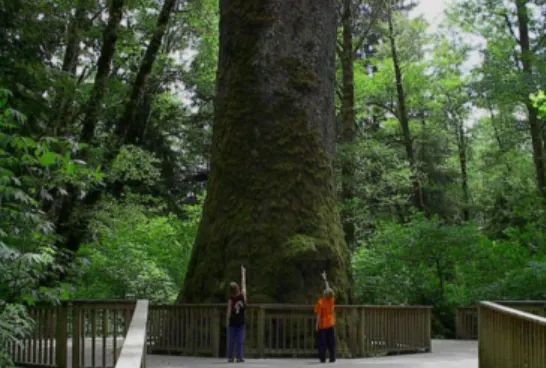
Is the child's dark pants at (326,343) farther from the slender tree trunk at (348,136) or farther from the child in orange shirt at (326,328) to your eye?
the slender tree trunk at (348,136)

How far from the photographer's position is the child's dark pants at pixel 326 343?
12609mm

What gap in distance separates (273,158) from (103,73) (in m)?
6.19

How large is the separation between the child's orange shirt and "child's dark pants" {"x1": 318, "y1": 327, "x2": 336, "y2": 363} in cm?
8

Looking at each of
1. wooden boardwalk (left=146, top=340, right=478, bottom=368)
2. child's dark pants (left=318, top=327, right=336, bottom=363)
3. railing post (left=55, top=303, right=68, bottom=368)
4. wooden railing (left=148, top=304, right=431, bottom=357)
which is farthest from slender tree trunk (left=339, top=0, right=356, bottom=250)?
railing post (left=55, top=303, right=68, bottom=368)

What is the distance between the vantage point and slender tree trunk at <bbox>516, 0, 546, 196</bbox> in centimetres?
2778

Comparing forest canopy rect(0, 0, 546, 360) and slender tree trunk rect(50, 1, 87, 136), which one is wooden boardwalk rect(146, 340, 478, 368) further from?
slender tree trunk rect(50, 1, 87, 136)

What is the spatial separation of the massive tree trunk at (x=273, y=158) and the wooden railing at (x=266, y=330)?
106cm

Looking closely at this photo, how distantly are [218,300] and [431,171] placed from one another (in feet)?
83.2

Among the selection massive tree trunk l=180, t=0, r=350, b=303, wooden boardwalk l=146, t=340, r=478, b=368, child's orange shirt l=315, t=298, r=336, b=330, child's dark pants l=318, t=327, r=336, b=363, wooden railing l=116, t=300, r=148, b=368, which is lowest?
wooden boardwalk l=146, t=340, r=478, b=368

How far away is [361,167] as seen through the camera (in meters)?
25.6

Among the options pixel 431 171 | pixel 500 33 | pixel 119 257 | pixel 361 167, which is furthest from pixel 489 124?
pixel 119 257

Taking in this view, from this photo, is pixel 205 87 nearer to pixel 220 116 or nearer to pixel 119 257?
pixel 119 257

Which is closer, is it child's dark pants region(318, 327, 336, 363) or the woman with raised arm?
the woman with raised arm

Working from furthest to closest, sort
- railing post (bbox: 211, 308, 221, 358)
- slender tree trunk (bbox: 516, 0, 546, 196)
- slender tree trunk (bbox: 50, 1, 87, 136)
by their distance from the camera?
slender tree trunk (bbox: 516, 0, 546, 196) → slender tree trunk (bbox: 50, 1, 87, 136) → railing post (bbox: 211, 308, 221, 358)
